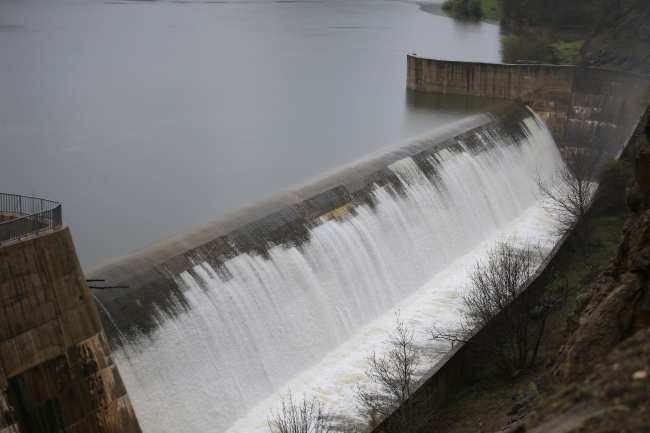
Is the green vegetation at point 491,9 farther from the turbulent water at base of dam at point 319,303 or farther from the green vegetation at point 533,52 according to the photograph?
the turbulent water at base of dam at point 319,303

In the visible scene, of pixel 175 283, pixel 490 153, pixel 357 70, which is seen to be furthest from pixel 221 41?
pixel 175 283

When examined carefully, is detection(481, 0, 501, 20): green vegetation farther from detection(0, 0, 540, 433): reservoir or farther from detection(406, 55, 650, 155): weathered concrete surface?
detection(406, 55, 650, 155): weathered concrete surface

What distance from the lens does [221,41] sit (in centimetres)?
5075

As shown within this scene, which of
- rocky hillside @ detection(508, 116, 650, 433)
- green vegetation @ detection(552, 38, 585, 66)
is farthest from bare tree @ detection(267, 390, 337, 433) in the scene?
green vegetation @ detection(552, 38, 585, 66)

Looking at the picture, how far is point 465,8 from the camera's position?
75562 millimetres

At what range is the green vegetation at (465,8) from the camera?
7400cm

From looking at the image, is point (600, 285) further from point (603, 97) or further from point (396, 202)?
point (603, 97)

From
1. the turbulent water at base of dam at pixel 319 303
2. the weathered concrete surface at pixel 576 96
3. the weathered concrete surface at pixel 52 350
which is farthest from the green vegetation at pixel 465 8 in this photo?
the weathered concrete surface at pixel 52 350

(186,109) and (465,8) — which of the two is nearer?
(186,109)

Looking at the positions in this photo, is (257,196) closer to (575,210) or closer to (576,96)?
(575,210)

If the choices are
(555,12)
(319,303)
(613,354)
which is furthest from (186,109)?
(555,12)

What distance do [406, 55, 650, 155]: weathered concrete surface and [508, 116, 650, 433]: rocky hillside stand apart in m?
27.7

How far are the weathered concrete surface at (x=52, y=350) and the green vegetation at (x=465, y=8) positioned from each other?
6983 cm

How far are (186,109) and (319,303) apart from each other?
56.6ft
